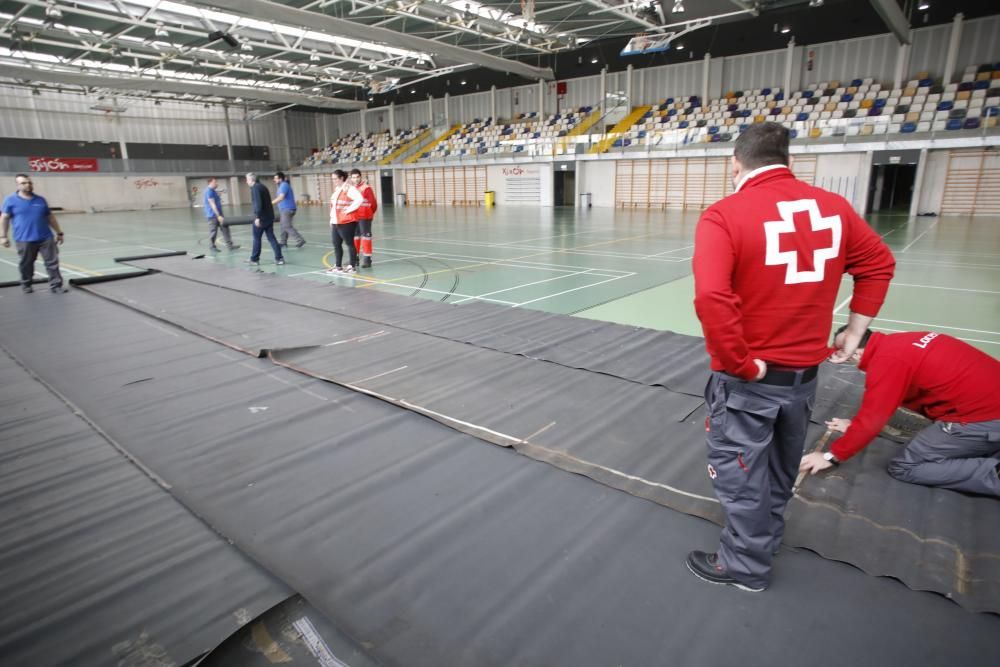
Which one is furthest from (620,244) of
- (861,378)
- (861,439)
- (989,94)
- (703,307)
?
(989,94)

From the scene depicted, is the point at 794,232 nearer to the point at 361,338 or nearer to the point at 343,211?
the point at 361,338

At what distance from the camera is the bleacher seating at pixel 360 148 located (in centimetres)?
3928

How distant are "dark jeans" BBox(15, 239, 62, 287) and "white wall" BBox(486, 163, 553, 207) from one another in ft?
83.3

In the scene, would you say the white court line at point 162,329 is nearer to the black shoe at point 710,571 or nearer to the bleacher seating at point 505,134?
the black shoe at point 710,571

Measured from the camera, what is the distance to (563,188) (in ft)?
109

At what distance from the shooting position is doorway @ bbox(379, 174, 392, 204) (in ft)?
131

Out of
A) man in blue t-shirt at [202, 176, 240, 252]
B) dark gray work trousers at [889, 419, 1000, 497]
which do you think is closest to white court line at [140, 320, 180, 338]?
dark gray work trousers at [889, 419, 1000, 497]

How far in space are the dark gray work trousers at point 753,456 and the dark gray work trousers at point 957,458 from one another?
128cm

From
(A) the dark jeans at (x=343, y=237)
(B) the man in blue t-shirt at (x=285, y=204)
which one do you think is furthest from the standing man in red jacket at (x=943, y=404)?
(B) the man in blue t-shirt at (x=285, y=204)

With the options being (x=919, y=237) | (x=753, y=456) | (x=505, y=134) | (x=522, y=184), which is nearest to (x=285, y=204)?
(x=753, y=456)

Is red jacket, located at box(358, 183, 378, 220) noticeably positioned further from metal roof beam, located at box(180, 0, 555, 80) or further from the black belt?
metal roof beam, located at box(180, 0, 555, 80)

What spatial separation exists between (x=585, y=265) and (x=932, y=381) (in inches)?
331

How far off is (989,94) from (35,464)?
89.4 feet

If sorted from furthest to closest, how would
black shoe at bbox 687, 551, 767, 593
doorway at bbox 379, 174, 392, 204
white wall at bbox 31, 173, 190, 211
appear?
1. doorway at bbox 379, 174, 392, 204
2. white wall at bbox 31, 173, 190, 211
3. black shoe at bbox 687, 551, 767, 593
